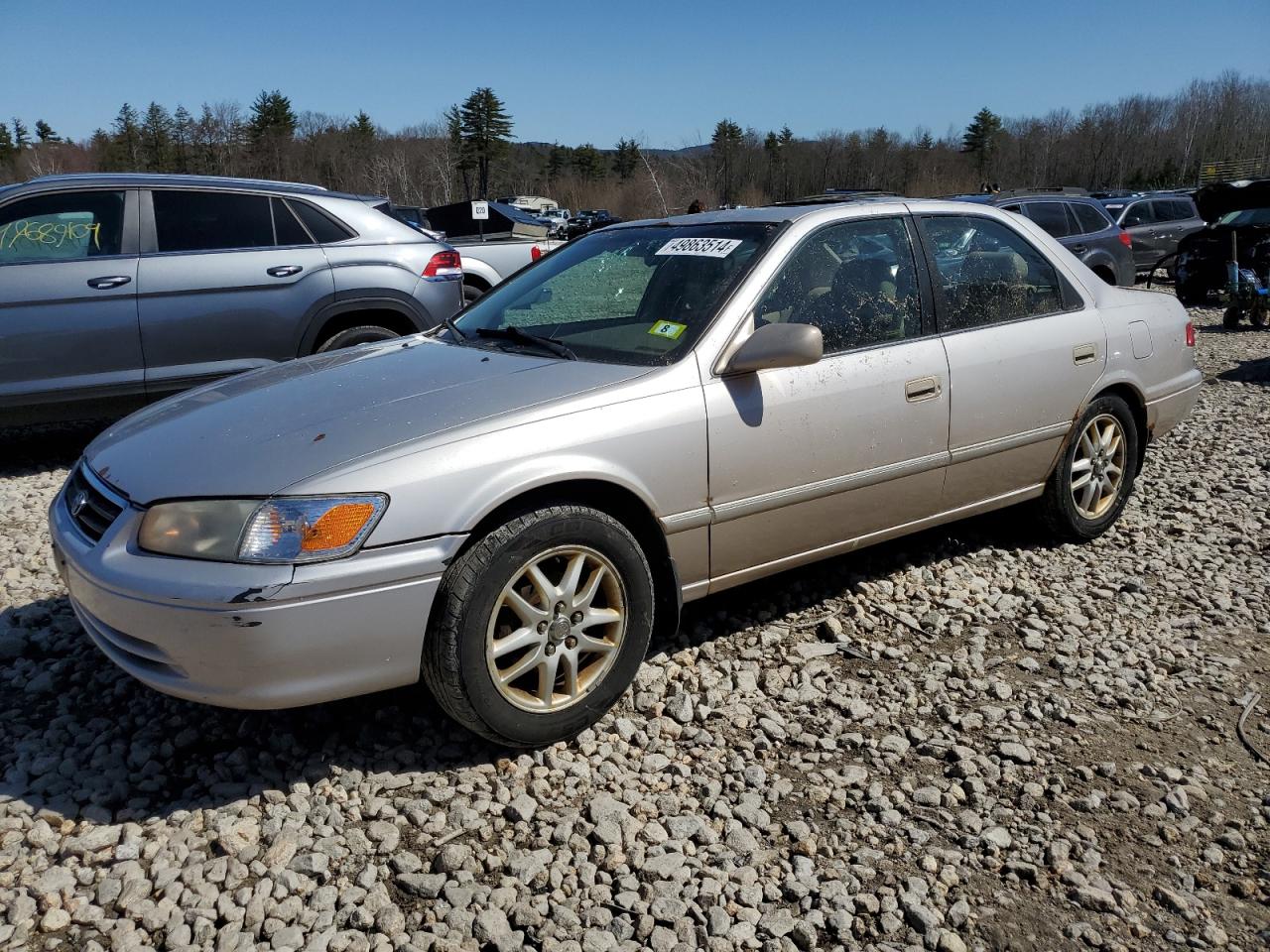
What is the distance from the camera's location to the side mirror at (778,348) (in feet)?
10.2

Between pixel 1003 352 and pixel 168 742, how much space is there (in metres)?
3.38

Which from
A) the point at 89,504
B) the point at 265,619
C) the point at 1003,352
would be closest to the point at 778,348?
the point at 1003,352

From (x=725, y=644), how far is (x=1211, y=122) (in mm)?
111200

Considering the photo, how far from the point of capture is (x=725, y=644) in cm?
367

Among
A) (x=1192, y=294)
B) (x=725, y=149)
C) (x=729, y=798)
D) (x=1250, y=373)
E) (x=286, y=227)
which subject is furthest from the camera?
(x=725, y=149)

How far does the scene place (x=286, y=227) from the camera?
20.9 ft

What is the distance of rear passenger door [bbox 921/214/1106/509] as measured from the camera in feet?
12.7

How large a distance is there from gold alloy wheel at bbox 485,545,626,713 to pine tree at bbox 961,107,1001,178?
10596 cm

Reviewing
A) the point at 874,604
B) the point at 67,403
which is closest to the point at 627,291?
the point at 874,604

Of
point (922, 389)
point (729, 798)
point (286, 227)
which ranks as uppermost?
point (286, 227)

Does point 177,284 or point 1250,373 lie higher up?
point 177,284

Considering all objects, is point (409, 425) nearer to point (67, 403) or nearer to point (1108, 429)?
point (1108, 429)

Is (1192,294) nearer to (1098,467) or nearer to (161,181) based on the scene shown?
(1098,467)

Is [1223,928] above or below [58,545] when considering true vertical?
below
